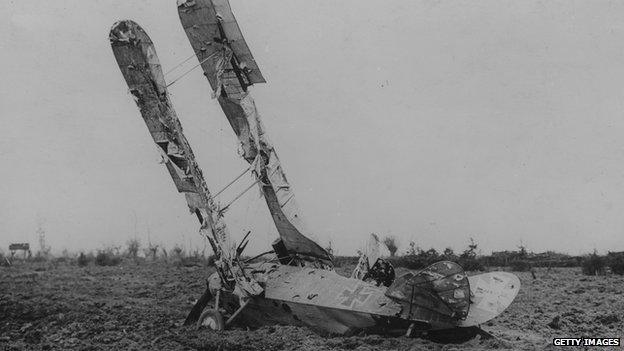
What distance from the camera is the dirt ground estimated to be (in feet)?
21.5

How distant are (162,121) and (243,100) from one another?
1.76 m

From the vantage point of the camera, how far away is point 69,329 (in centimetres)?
794

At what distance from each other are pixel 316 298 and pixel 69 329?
13.2 feet

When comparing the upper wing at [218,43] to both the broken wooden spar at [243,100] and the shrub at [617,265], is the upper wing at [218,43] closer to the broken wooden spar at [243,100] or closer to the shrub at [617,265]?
the broken wooden spar at [243,100]

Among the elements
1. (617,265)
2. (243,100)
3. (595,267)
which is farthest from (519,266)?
(243,100)

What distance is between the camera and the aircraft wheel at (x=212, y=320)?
805cm

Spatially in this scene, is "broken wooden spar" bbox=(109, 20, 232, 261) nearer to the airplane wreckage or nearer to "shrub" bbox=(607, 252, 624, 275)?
the airplane wreckage

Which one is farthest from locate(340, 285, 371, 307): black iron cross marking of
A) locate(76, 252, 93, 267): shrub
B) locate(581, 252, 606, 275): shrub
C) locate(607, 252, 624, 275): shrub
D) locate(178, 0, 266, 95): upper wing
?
locate(76, 252, 93, 267): shrub

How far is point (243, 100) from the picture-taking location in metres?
9.19

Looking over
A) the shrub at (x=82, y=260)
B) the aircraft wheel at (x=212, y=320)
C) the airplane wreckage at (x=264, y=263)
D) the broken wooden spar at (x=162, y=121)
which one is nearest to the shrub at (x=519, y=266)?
the airplane wreckage at (x=264, y=263)

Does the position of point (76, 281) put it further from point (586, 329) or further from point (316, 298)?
point (586, 329)

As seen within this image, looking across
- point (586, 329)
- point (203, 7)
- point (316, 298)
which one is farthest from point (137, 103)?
point (586, 329)

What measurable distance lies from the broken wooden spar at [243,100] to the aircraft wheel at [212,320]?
1948 mm

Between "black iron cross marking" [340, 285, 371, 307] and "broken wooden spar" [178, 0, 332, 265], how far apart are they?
2.21 metres
